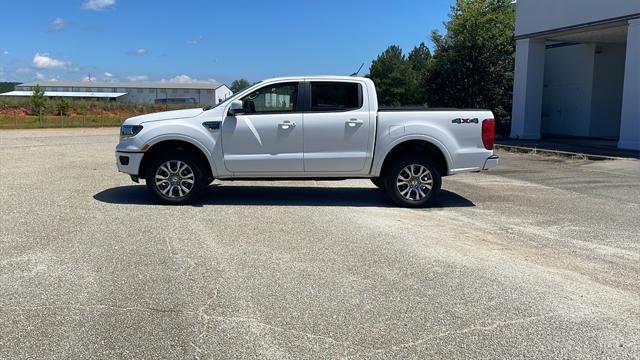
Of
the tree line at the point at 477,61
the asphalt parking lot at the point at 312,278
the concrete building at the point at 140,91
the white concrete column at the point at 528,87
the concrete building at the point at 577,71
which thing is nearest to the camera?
the asphalt parking lot at the point at 312,278

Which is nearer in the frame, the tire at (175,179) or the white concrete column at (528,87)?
the tire at (175,179)

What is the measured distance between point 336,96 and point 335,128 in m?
0.53

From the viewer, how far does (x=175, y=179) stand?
28.0ft

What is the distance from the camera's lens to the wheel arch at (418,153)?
873 cm

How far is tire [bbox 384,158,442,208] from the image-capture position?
873 cm

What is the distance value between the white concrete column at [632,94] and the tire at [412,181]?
39.4 ft

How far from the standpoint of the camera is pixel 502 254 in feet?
20.3

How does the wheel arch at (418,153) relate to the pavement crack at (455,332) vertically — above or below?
above

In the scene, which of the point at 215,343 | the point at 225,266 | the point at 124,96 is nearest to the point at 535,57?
the point at 225,266

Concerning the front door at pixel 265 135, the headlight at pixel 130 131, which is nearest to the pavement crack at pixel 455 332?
the front door at pixel 265 135

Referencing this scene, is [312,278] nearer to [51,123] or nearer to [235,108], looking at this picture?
[235,108]

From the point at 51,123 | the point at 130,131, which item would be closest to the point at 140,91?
the point at 51,123

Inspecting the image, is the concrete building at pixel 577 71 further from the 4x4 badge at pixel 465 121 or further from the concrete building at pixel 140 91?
the concrete building at pixel 140 91

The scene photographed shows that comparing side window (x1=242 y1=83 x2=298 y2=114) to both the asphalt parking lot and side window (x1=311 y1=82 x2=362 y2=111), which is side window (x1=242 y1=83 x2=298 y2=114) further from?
the asphalt parking lot
